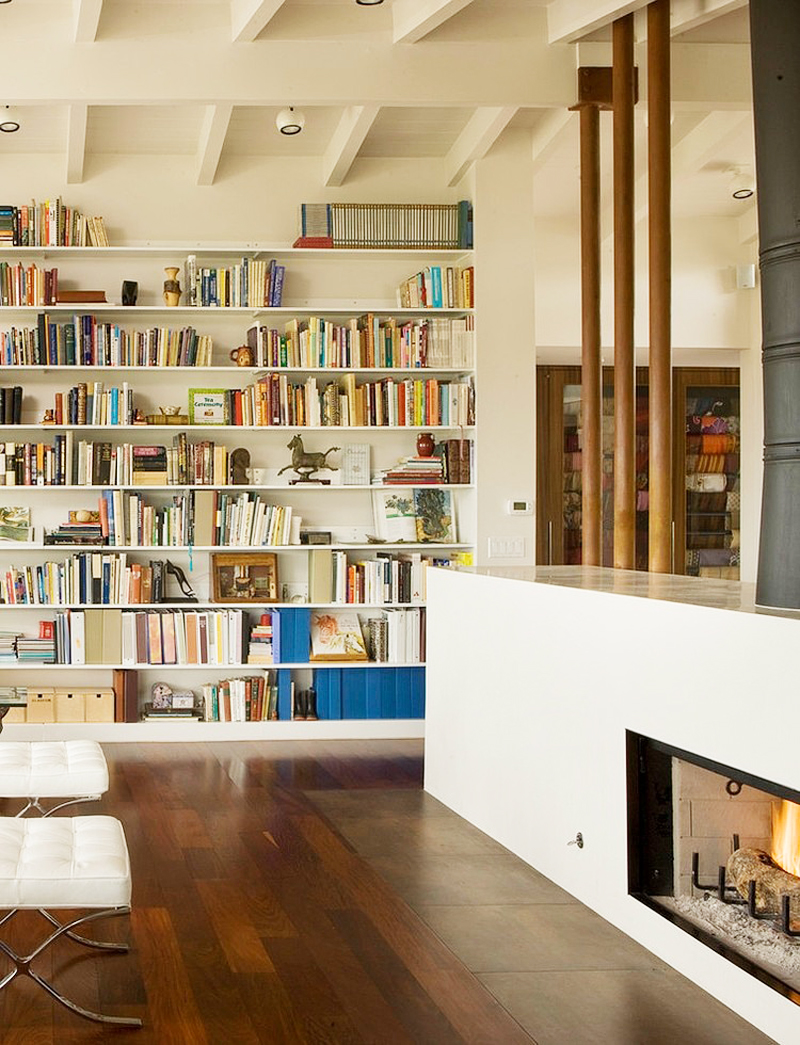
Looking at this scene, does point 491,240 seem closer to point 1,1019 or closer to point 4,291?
point 4,291

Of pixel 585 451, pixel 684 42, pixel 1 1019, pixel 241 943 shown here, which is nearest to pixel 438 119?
pixel 684 42

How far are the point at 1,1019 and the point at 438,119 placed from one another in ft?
17.7

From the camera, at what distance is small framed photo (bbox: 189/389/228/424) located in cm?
773

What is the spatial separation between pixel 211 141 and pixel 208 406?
1525 mm

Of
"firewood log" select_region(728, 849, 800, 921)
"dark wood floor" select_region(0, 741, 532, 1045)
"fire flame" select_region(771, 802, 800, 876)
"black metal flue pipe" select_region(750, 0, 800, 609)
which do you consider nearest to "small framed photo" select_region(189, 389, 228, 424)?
"dark wood floor" select_region(0, 741, 532, 1045)

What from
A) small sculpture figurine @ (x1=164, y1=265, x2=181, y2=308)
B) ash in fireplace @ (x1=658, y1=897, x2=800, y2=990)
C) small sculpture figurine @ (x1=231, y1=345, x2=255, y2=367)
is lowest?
ash in fireplace @ (x1=658, y1=897, x2=800, y2=990)

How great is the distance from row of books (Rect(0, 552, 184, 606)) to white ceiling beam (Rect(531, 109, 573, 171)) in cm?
332

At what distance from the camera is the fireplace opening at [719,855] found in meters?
3.33

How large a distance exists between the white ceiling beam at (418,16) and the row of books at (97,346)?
86.8 inches

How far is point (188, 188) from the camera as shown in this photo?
7.80 m

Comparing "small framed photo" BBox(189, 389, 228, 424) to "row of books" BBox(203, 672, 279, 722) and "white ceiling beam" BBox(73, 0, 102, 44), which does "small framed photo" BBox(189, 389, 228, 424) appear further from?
"white ceiling beam" BBox(73, 0, 102, 44)

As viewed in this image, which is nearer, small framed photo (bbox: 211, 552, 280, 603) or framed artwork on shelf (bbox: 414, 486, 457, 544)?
small framed photo (bbox: 211, 552, 280, 603)

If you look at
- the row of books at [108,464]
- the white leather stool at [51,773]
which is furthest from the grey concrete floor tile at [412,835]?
the row of books at [108,464]

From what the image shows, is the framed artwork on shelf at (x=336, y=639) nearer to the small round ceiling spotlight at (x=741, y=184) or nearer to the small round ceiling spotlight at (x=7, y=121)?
the small round ceiling spotlight at (x=7, y=121)
